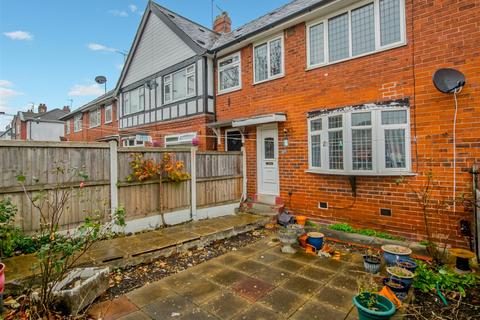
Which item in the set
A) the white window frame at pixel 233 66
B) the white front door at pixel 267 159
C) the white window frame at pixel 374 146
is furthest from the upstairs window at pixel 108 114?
the white window frame at pixel 374 146

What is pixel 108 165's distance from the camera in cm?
563

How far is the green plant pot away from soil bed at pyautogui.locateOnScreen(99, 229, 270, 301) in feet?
9.67

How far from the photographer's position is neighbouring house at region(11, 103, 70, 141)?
2853 centimetres

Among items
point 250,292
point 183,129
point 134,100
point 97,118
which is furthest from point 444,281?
point 97,118

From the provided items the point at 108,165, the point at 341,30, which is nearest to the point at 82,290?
the point at 108,165

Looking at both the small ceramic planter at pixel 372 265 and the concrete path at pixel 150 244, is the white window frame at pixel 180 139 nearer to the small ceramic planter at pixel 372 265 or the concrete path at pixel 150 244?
the concrete path at pixel 150 244

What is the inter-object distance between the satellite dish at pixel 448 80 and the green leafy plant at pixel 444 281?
3.36 m

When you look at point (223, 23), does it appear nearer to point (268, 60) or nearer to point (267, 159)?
point (268, 60)

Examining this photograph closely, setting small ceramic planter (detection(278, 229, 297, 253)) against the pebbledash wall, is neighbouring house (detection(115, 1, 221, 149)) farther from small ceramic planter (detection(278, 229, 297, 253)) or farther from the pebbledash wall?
small ceramic planter (detection(278, 229, 297, 253))

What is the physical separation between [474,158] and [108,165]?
296 inches

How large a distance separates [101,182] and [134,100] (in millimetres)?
9813

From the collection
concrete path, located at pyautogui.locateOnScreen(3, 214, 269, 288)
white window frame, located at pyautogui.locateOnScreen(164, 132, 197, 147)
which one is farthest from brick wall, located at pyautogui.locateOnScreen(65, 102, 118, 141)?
concrete path, located at pyautogui.locateOnScreen(3, 214, 269, 288)

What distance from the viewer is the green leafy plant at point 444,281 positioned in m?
3.55

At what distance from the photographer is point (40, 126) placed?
94.5 feet
